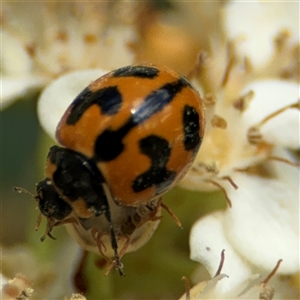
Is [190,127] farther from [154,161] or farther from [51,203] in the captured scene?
[51,203]

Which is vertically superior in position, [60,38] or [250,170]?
[60,38]

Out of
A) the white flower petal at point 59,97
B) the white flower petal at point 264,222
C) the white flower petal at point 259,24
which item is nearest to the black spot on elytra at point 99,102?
the white flower petal at point 59,97

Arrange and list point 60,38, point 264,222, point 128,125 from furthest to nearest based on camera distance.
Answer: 1. point 60,38
2. point 264,222
3. point 128,125

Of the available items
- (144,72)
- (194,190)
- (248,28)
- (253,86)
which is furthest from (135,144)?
(248,28)

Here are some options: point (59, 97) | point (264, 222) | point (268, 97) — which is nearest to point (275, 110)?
point (268, 97)

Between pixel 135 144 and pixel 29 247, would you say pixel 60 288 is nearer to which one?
pixel 29 247

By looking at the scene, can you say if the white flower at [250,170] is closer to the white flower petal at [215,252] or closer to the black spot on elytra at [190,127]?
the white flower petal at [215,252]

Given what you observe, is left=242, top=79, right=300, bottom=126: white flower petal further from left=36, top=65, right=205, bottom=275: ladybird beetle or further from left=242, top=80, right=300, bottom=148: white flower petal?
left=36, top=65, right=205, bottom=275: ladybird beetle
